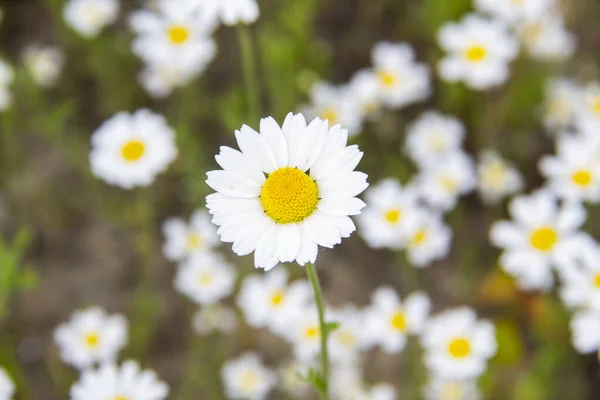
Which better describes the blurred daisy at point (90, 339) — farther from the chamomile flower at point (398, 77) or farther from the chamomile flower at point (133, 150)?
the chamomile flower at point (398, 77)

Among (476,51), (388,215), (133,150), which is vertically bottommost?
(388,215)

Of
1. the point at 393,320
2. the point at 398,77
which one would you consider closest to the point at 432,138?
the point at 398,77

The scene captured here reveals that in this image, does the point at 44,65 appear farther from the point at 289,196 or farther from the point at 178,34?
the point at 289,196

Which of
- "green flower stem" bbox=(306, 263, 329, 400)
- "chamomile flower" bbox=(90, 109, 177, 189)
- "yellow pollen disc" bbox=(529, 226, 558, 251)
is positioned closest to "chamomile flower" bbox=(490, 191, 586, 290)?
"yellow pollen disc" bbox=(529, 226, 558, 251)

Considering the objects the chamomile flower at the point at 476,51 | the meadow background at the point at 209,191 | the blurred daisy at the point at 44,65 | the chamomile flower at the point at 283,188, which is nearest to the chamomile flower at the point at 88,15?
the meadow background at the point at 209,191

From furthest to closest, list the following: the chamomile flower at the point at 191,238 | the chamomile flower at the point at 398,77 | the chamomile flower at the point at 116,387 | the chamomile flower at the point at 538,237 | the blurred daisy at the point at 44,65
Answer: the blurred daisy at the point at 44,65 < the chamomile flower at the point at 398,77 < the chamomile flower at the point at 191,238 < the chamomile flower at the point at 538,237 < the chamomile flower at the point at 116,387

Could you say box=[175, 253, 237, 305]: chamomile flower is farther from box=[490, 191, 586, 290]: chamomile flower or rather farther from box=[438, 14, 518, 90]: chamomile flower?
box=[438, 14, 518, 90]: chamomile flower

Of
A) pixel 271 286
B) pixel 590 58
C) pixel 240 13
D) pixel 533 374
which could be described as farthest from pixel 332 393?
pixel 590 58
